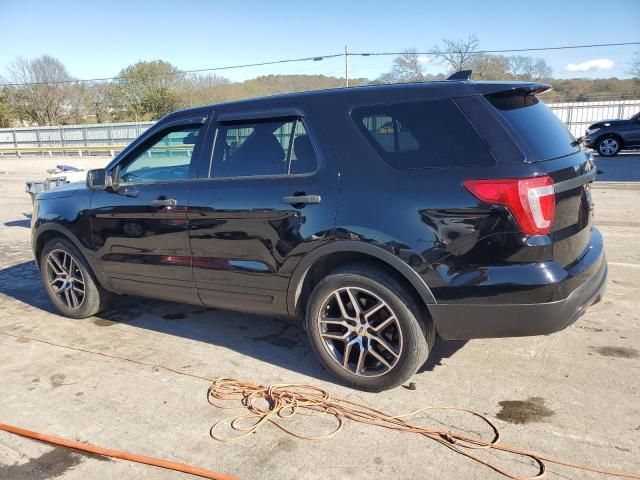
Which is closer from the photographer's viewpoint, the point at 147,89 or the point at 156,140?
the point at 156,140

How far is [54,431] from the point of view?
3.21 meters

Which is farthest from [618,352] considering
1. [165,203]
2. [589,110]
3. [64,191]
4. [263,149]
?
[589,110]

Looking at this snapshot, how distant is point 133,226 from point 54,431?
1.74 m

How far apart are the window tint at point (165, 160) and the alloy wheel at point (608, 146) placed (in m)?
19.1

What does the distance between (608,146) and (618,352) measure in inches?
711

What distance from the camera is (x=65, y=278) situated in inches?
202

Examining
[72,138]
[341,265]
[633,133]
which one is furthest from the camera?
[72,138]

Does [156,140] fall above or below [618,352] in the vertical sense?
above

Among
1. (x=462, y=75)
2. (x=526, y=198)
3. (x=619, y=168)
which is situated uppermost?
(x=462, y=75)

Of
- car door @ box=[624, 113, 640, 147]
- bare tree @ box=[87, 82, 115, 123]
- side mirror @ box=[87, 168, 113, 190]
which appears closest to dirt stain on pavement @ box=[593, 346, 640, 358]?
side mirror @ box=[87, 168, 113, 190]

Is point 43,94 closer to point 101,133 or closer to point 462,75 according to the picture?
point 101,133

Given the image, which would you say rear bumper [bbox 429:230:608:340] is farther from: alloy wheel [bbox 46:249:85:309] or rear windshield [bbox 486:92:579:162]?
alloy wheel [bbox 46:249:85:309]

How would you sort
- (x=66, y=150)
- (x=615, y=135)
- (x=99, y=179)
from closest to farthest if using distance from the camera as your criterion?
1. (x=99, y=179)
2. (x=615, y=135)
3. (x=66, y=150)

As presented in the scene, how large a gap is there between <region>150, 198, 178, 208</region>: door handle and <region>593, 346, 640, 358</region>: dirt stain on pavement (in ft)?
11.0
